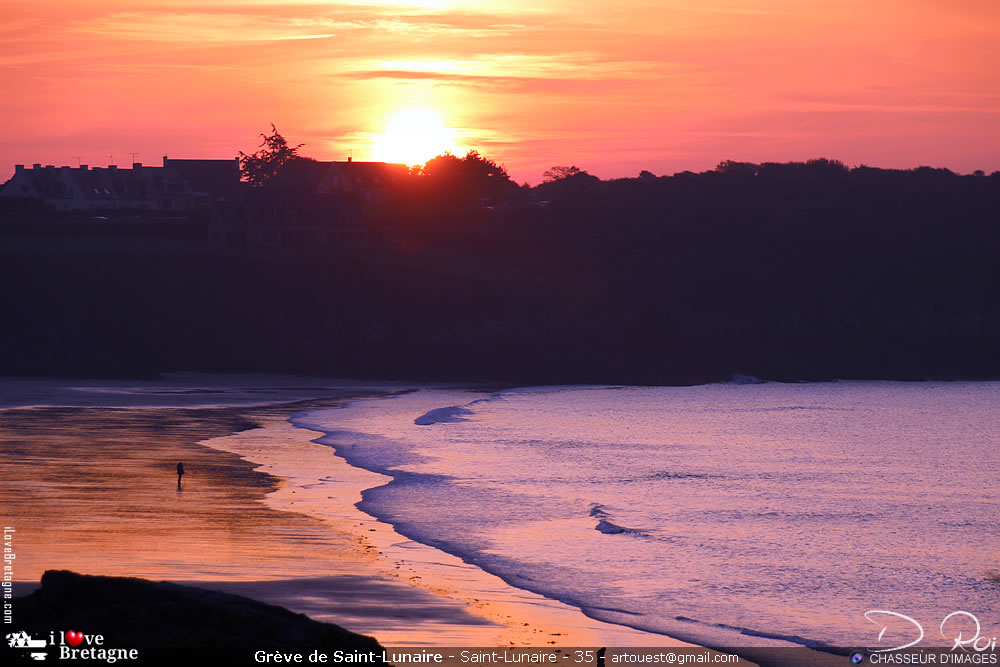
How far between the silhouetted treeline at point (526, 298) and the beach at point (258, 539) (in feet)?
114

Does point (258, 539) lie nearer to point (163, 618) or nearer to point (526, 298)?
point (163, 618)

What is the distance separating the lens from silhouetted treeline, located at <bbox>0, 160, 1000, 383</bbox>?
241 ft

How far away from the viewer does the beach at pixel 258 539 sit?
15242mm

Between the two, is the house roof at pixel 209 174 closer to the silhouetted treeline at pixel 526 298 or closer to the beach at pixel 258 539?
the silhouetted treeline at pixel 526 298

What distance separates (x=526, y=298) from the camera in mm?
84938

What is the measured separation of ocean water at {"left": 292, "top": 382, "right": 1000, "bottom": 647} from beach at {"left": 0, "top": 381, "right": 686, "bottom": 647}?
0.96 metres

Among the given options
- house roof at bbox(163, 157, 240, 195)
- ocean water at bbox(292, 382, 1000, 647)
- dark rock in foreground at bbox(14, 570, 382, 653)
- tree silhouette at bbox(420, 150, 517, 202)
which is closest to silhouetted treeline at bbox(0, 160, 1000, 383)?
tree silhouette at bbox(420, 150, 517, 202)

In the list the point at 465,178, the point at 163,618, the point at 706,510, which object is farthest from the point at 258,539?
the point at 465,178

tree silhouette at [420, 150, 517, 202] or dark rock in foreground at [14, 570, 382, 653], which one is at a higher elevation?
tree silhouette at [420, 150, 517, 202]

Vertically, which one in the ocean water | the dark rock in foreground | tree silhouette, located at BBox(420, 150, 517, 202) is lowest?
the ocean water

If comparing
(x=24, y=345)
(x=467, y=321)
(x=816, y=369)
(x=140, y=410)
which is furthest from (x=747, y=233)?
(x=140, y=410)

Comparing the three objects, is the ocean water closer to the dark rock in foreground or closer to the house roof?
the dark rock in foreground

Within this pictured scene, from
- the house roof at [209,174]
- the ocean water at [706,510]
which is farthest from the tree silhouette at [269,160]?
the ocean water at [706,510]

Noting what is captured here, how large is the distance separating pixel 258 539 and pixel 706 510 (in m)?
11.0
